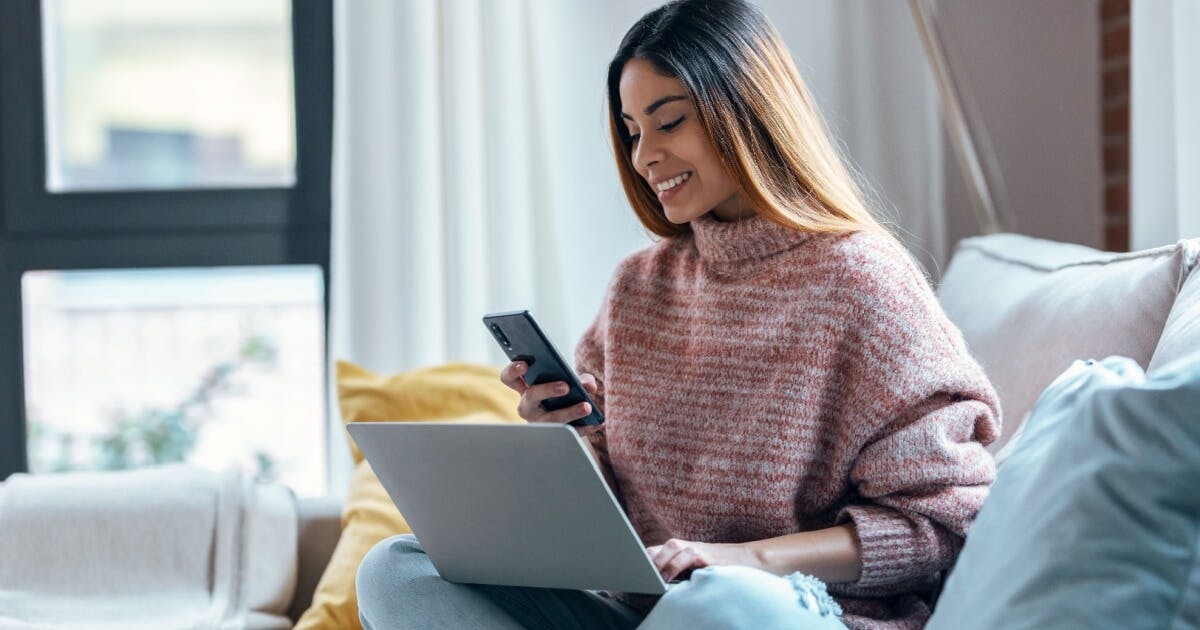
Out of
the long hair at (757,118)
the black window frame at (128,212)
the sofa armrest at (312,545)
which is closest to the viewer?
the long hair at (757,118)

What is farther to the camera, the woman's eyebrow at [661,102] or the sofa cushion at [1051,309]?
the woman's eyebrow at [661,102]

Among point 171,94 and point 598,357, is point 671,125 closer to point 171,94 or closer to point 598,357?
point 598,357

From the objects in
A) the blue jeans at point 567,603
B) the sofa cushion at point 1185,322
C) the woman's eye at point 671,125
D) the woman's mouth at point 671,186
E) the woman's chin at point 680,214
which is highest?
Result: the woman's eye at point 671,125

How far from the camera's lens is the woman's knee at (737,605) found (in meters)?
0.90

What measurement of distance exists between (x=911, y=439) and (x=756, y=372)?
0.63 feet

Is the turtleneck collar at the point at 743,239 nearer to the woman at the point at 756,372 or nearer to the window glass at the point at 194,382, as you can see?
the woman at the point at 756,372

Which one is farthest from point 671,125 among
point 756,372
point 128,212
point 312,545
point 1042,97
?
point 128,212

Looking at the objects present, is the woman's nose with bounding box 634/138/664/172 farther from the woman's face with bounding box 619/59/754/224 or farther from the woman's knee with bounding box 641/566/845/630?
the woman's knee with bounding box 641/566/845/630

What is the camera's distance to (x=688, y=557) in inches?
44.2

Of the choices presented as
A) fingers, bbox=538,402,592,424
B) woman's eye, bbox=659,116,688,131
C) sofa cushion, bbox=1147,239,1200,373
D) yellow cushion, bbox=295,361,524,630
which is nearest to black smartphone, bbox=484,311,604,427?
fingers, bbox=538,402,592,424

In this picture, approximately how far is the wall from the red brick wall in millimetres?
15

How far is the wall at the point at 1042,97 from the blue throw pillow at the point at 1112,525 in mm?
1676

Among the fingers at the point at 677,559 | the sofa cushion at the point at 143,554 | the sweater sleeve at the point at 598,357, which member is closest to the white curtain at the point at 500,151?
the sofa cushion at the point at 143,554

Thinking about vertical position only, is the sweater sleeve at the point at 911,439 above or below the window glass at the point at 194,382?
above
